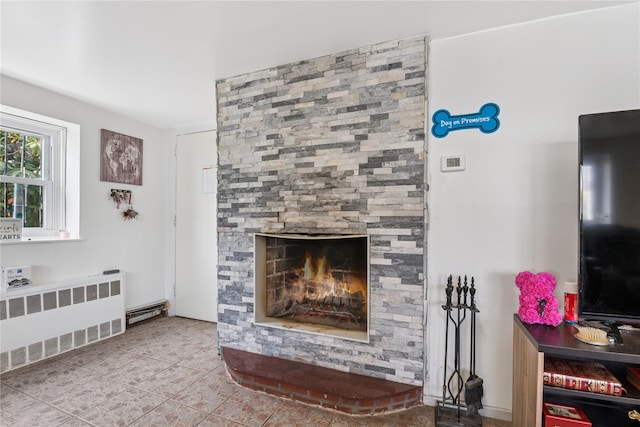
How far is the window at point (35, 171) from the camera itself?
257 cm

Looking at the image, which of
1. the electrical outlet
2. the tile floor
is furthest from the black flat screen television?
the tile floor

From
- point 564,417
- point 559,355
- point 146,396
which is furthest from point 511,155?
Result: point 146,396

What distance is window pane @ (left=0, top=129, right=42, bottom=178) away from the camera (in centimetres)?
256

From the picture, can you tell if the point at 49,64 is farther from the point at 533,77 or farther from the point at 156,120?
the point at 533,77

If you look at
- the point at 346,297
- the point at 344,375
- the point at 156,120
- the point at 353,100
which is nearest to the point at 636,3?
the point at 353,100

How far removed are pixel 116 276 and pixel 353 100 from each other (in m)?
2.91

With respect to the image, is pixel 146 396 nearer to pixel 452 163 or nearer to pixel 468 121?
pixel 452 163

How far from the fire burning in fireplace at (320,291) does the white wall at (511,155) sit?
0.60 meters

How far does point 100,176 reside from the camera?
3078 mm

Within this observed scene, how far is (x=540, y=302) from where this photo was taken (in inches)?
59.1

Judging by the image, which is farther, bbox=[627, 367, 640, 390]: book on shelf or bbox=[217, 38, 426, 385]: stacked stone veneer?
bbox=[217, 38, 426, 385]: stacked stone veneer

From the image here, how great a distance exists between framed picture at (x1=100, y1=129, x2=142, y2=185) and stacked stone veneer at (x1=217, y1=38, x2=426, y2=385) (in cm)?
150

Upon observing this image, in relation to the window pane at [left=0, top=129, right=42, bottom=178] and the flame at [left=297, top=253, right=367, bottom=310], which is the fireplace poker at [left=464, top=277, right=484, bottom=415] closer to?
the flame at [left=297, top=253, right=367, bottom=310]

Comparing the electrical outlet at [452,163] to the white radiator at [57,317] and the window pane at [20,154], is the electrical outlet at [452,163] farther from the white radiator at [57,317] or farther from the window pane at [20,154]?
the window pane at [20,154]
